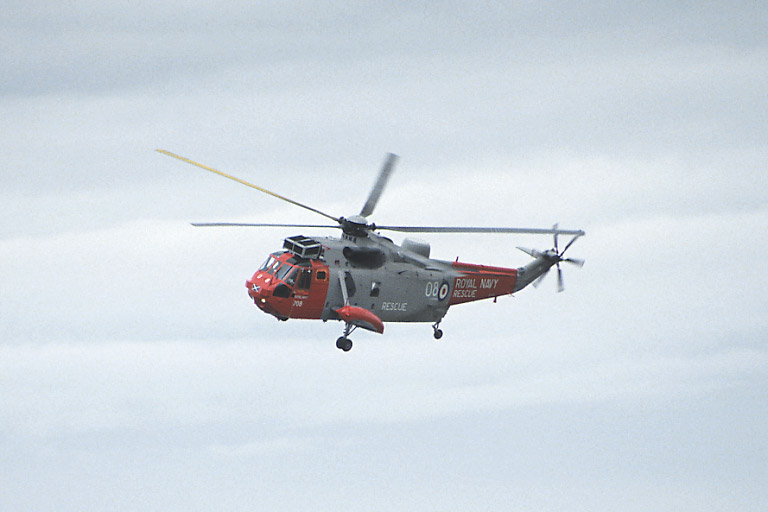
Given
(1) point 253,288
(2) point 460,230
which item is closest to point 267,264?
(1) point 253,288

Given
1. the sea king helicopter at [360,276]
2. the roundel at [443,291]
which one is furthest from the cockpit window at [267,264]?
the roundel at [443,291]

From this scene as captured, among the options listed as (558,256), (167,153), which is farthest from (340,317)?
(558,256)

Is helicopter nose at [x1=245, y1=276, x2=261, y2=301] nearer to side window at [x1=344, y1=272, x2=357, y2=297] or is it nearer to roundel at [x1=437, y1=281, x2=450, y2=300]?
side window at [x1=344, y1=272, x2=357, y2=297]

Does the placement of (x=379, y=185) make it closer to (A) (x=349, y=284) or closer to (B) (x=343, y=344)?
(A) (x=349, y=284)

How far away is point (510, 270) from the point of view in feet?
219

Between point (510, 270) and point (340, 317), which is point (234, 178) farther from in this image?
point (510, 270)

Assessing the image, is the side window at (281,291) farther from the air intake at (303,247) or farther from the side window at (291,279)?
the air intake at (303,247)

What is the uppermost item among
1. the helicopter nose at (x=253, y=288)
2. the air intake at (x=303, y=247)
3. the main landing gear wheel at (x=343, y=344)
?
the air intake at (x=303, y=247)

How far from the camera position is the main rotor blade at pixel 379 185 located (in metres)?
57.2

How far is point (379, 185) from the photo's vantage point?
191 feet

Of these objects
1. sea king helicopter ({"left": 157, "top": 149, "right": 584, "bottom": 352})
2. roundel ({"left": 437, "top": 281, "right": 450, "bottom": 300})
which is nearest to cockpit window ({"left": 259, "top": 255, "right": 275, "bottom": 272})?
sea king helicopter ({"left": 157, "top": 149, "right": 584, "bottom": 352})

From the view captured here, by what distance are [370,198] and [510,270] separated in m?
12.1

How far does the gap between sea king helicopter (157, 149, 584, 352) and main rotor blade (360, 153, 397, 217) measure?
0.05 metres

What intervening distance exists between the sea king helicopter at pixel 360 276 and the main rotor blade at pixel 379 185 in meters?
0.05
